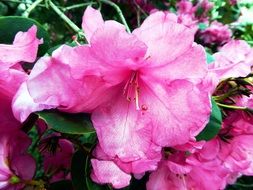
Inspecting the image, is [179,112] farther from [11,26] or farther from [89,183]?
[11,26]

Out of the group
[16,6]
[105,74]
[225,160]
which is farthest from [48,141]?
[16,6]

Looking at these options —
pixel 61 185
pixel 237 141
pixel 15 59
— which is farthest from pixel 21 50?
pixel 237 141

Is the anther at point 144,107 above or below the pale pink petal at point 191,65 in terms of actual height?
below

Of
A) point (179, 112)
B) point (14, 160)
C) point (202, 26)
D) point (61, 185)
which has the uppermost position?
point (179, 112)

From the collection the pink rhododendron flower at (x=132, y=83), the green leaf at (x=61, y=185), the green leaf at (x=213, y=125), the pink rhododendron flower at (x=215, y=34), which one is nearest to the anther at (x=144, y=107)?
the pink rhododendron flower at (x=132, y=83)

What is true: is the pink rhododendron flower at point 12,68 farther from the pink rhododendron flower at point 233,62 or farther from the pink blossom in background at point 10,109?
the pink rhododendron flower at point 233,62

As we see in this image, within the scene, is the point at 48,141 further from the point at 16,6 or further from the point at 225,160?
the point at 16,6

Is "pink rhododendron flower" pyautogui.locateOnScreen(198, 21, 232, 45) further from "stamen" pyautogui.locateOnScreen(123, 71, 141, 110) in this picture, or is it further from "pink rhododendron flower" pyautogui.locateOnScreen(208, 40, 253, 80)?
"stamen" pyautogui.locateOnScreen(123, 71, 141, 110)
